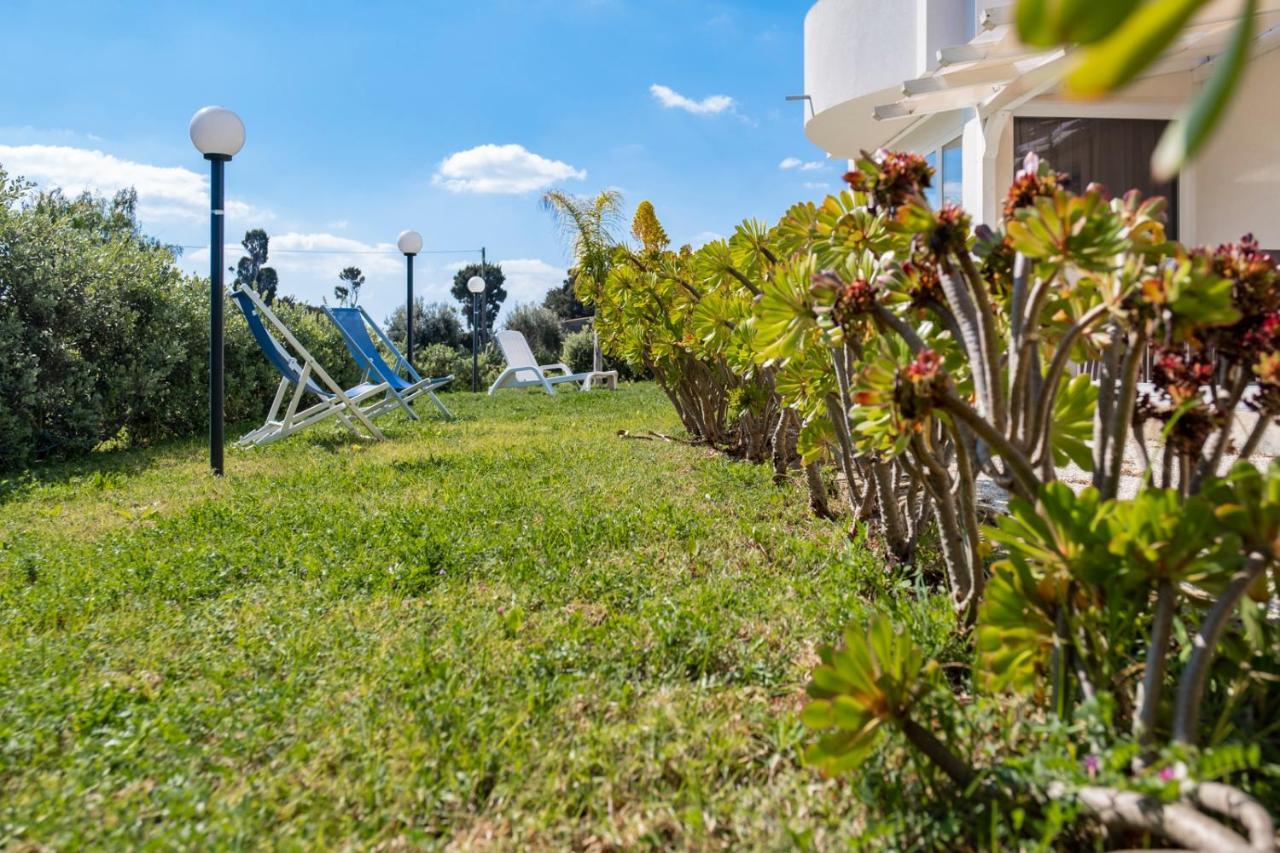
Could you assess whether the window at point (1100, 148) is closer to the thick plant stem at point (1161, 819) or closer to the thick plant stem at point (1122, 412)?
the thick plant stem at point (1122, 412)

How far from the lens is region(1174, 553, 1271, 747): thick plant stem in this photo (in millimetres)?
1243

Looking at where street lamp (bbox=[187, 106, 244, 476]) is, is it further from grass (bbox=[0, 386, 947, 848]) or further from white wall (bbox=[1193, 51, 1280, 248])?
white wall (bbox=[1193, 51, 1280, 248])

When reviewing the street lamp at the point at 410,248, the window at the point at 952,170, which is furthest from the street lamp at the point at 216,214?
the street lamp at the point at 410,248

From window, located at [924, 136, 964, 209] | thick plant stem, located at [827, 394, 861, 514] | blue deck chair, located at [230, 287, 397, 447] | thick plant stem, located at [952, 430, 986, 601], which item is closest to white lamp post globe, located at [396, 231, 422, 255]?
blue deck chair, located at [230, 287, 397, 447]

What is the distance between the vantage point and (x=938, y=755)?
145cm

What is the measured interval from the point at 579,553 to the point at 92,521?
108 inches

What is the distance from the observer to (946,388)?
4.63 feet

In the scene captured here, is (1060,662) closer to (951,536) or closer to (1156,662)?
(1156,662)

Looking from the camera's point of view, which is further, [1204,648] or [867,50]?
[867,50]

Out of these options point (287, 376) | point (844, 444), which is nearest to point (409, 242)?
point (287, 376)

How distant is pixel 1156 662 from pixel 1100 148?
28.3ft

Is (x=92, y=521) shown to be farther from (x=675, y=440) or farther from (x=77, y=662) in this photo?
(x=675, y=440)

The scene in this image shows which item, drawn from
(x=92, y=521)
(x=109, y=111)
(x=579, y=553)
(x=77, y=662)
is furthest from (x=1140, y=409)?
(x=109, y=111)

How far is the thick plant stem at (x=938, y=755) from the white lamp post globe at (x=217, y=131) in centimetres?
614
